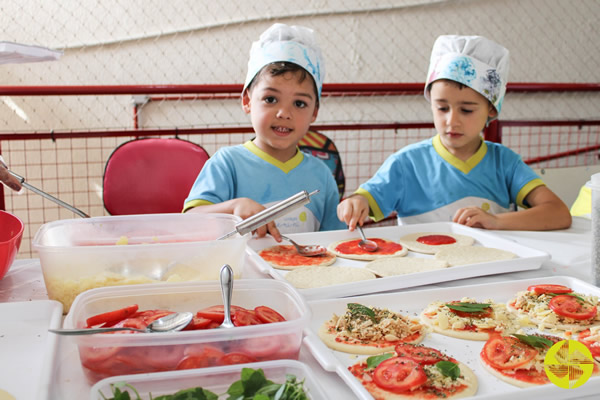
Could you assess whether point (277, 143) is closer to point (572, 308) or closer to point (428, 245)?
point (428, 245)

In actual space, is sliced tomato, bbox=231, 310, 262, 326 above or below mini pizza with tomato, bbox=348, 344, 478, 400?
above

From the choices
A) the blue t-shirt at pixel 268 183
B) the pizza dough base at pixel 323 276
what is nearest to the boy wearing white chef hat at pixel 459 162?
the blue t-shirt at pixel 268 183

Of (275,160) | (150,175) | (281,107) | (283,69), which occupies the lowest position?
(150,175)

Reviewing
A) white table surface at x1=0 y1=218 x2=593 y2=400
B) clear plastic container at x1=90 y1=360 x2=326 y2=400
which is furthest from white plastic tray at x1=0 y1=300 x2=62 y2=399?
clear plastic container at x1=90 y1=360 x2=326 y2=400

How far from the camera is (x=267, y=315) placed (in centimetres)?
74

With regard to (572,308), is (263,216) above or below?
above

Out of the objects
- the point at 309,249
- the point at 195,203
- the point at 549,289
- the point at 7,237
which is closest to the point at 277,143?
the point at 195,203

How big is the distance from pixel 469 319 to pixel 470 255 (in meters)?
0.43

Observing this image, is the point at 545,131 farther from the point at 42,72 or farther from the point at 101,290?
the point at 101,290

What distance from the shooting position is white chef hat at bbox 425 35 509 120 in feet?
6.15

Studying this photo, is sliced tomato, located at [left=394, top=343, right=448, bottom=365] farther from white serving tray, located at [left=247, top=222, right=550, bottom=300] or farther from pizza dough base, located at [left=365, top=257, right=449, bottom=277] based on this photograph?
pizza dough base, located at [left=365, top=257, right=449, bottom=277]

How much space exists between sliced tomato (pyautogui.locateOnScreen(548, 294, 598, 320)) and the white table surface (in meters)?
0.23

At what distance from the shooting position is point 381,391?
0.66 m

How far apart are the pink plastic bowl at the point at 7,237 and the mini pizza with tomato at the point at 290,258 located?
54 centimetres
